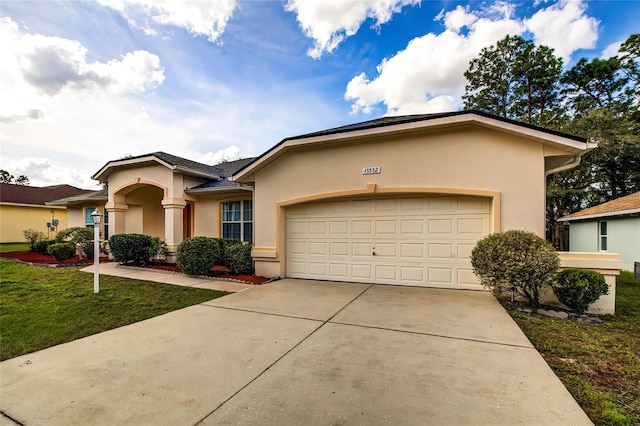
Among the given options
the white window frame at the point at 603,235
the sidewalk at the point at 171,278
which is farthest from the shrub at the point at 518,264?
the white window frame at the point at 603,235

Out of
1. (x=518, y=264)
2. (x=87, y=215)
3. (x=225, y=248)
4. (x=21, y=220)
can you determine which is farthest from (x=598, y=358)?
(x=21, y=220)

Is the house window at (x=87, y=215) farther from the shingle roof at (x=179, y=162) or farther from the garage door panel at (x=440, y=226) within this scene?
the garage door panel at (x=440, y=226)

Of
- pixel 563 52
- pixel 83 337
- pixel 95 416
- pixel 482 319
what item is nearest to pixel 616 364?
pixel 482 319

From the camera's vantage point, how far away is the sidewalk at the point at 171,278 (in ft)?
25.6

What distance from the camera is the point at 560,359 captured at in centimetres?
351

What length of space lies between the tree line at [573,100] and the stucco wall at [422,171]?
1645 cm

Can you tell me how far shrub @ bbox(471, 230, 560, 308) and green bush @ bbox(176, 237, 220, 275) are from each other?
24.9 feet

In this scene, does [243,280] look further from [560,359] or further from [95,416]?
[560,359]

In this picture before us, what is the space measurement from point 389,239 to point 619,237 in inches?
488

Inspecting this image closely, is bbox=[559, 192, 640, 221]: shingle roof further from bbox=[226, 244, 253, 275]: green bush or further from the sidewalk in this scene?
the sidewalk

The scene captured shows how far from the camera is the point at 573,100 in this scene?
70.2 feet

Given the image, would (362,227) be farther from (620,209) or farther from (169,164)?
(620,209)

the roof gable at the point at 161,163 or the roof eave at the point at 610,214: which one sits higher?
the roof gable at the point at 161,163

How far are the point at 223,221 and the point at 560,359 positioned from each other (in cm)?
1169
